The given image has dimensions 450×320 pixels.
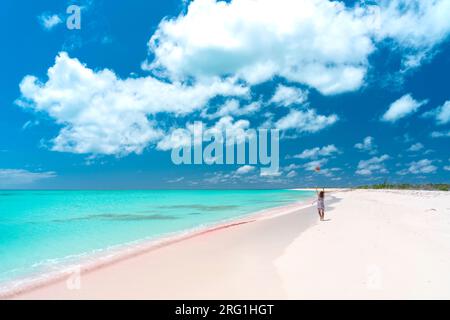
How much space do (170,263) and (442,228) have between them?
41.0ft

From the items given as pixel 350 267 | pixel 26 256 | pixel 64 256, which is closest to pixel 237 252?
pixel 350 267

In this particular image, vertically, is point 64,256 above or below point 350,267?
below

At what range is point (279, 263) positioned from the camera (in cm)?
915

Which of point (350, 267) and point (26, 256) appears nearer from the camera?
point (350, 267)

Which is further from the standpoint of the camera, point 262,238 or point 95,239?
point 95,239

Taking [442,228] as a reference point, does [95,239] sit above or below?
below

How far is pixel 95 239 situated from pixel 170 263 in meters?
8.61

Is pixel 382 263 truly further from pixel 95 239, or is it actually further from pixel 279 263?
pixel 95 239

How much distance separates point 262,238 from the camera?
45.9 feet

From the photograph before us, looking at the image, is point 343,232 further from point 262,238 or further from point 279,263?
point 279,263

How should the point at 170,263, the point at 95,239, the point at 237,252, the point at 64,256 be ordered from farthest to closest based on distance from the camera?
the point at 95,239 → the point at 64,256 → the point at 237,252 → the point at 170,263

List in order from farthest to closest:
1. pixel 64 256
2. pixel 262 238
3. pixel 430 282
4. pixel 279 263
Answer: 1. pixel 262 238
2. pixel 64 256
3. pixel 279 263
4. pixel 430 282
